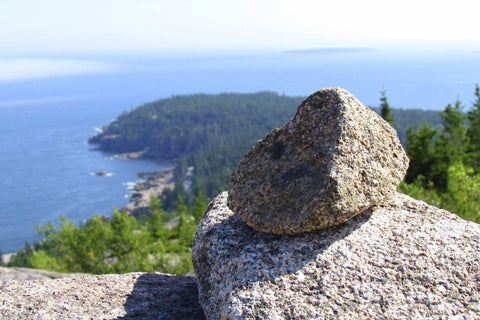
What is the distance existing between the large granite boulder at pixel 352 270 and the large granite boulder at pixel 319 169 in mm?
308

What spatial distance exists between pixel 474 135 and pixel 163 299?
55910 millimetres

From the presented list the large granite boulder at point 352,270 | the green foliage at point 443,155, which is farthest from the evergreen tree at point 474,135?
the large granite boulder at point 352,270

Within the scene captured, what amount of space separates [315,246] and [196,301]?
2.46 m

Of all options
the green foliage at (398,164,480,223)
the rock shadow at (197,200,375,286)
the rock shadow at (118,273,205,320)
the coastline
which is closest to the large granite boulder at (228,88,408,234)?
the rock shadow at (197,200,375,286)

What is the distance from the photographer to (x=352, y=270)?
16.2 feet

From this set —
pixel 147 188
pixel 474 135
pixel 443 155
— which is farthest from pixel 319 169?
pixel 147 188

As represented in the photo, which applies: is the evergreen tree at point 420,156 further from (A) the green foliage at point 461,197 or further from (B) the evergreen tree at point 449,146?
(A) the green foliage at point 461,197

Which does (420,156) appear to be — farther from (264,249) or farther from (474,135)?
(264,249)

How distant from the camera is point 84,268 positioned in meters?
34.6

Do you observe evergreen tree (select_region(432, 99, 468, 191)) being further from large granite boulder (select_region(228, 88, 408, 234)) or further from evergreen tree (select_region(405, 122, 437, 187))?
large granite boulder (select_region(228, 88, 408, 234))

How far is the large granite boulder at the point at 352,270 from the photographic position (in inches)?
181

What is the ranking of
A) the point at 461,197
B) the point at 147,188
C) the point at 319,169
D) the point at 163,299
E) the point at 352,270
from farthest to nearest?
the point at 147,188
the point at 461,197
the point at 163,299
the point at 319,169
the point at 352,270

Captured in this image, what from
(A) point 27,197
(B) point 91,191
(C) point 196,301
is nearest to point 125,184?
(B) point 91,191

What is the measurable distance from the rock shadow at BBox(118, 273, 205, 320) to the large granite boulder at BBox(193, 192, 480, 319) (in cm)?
65
